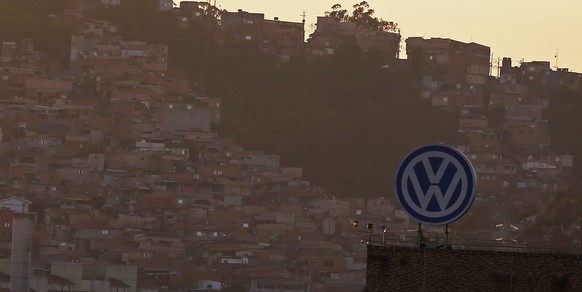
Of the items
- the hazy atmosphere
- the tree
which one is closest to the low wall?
the hazy atmosphere

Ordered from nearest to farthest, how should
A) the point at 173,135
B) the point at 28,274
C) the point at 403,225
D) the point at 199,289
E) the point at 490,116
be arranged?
the point at 28,274
the point at 199,289
the point at 403,225
the point at 173,135
the point at 490,116

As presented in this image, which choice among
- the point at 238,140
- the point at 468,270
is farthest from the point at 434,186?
the point at 238,140

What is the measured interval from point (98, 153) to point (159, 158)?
7.67 ft

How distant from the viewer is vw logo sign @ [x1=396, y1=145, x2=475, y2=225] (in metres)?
7.74

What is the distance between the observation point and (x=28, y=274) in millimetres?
53125

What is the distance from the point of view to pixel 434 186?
7.83m

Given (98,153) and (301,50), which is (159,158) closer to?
(98,153)

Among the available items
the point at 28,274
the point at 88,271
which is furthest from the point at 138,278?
the point at 28,274

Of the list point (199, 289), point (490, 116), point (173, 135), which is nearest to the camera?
point (199, 289)

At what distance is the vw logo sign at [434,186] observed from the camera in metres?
7.74

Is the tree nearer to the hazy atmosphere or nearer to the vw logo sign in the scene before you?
the hazy atmosphere

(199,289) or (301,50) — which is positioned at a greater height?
(301,50)

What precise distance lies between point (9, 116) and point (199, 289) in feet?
77.5

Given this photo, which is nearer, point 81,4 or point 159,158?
point 159,158
